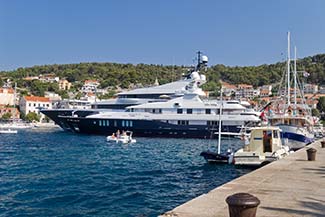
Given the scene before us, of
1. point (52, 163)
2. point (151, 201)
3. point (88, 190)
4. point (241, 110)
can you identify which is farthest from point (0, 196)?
point (241, 110)

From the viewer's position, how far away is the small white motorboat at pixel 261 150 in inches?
838

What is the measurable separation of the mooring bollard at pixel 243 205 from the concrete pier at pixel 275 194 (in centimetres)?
141

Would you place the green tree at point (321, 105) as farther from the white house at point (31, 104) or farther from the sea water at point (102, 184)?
the sea water at point (102, 184)

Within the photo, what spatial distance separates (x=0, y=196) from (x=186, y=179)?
8496 millimetres

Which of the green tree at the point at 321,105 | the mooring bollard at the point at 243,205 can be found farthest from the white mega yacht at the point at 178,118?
the green tree at the point at 321,105

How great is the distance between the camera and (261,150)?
2241cm

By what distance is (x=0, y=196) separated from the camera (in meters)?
14.3

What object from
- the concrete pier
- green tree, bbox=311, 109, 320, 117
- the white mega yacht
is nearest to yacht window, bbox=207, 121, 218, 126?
the white mega yacht

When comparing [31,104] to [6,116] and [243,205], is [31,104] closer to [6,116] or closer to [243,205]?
[6,116]

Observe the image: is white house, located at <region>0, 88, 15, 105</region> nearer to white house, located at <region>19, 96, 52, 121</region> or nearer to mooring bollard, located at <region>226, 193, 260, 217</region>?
white house, located at <region>19, 96, 52, 121</region>

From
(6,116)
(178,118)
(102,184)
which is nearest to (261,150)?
(102,184)

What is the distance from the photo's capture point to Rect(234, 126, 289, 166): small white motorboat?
2128 centimetres

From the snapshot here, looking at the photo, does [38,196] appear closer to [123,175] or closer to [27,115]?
[123,175]

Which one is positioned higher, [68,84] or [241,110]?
A: [68,84]
